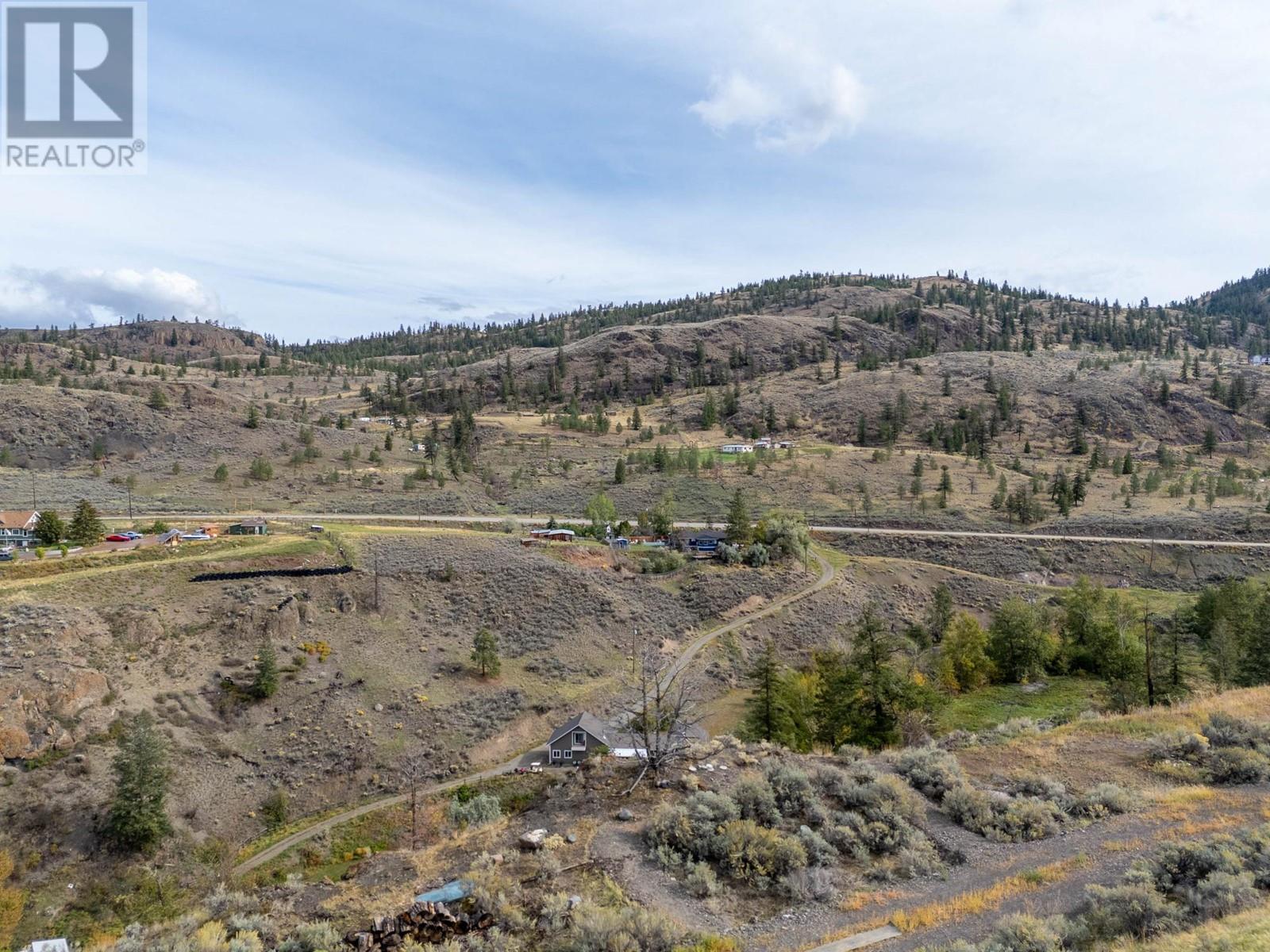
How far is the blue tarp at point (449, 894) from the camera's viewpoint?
1220 cm

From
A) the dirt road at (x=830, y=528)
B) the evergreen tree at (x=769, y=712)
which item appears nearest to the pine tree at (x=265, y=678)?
the dirt road at (x=830, y=528)

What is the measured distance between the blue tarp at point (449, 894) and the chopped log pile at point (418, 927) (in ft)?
1.06

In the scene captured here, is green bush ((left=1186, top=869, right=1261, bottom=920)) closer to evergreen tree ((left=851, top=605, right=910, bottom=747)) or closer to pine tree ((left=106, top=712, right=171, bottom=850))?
evergreen tree ((left=851, top=605, right=910, bottom=747))

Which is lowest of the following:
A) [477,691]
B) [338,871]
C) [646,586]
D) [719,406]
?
[338,871]

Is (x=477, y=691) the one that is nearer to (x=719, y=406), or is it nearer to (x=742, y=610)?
(x=742, y=610)

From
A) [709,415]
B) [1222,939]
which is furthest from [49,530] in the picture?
[709,415]

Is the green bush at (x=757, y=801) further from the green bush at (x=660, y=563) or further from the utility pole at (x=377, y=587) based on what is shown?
the green bush at (x=660, y=563)

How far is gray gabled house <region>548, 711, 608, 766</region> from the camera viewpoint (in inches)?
1268

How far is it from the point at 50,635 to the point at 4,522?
18426mm

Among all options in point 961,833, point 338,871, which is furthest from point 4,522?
point 961,833

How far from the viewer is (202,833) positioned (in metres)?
26.2

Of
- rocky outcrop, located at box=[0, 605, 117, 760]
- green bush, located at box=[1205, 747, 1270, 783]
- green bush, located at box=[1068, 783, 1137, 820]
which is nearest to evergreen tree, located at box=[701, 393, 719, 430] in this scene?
rocky outcrop, located at box=[0, 605, 117, 760]

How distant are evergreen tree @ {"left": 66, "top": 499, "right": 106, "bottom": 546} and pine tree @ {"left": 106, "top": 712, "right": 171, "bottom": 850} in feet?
72.9

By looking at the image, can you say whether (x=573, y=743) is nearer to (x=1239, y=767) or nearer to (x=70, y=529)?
(x=1239, y=767)
